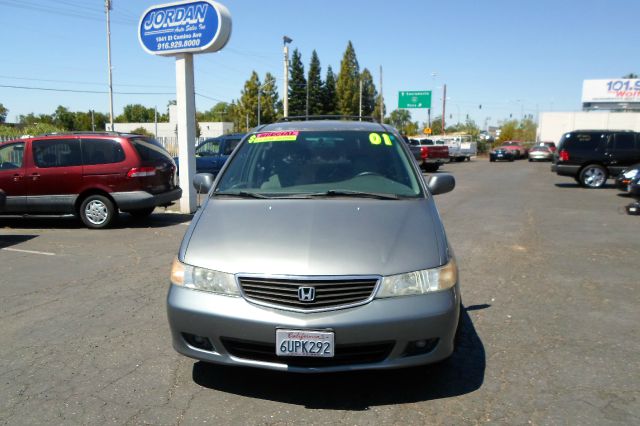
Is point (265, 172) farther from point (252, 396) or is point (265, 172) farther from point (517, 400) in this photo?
point (517, 400)

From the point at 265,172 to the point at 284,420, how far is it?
211 centimetres

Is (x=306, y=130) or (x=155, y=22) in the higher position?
(x=155, y=22)

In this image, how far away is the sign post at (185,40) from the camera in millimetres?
11555

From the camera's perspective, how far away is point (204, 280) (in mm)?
3223

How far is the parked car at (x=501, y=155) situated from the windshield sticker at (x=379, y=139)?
38.1 meters

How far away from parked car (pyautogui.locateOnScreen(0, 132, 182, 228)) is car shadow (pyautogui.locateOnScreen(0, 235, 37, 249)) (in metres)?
0.80

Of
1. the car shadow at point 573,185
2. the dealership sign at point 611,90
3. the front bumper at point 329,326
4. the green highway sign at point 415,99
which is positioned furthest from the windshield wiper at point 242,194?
the dealership sign at point 611,90

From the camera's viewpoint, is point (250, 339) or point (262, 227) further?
point (262, 227)

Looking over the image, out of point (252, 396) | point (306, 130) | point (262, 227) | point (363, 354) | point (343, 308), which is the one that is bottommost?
point (252, 396)

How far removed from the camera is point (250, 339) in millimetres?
3045

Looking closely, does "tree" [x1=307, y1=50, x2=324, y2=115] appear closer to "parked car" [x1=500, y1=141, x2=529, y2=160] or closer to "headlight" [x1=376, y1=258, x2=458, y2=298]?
"parked car" [x1=500, y1=141, x2=529, y2=160]

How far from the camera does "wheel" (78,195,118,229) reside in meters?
9.71

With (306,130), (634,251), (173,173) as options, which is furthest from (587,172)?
(306,130)

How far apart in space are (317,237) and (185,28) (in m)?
9.97
